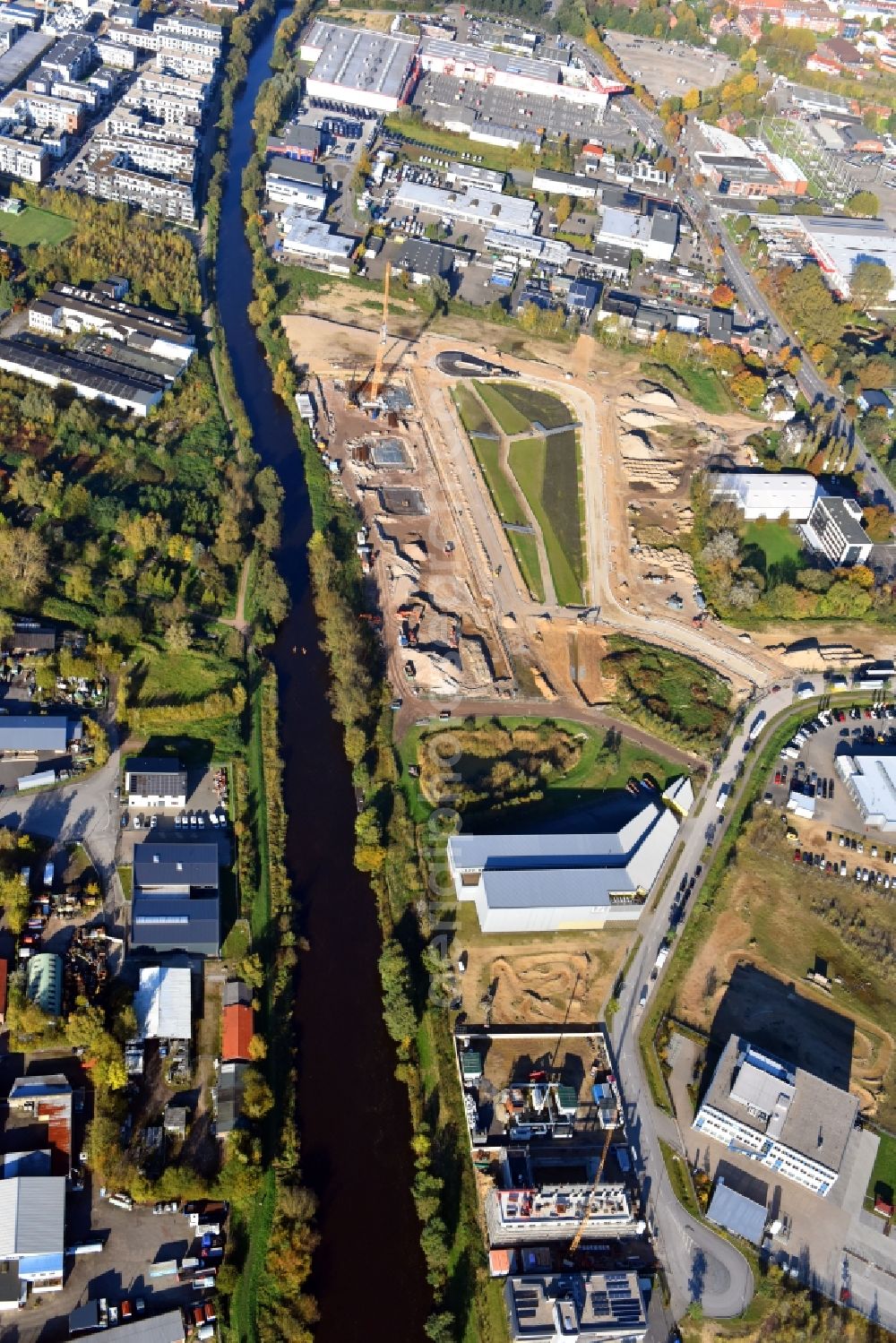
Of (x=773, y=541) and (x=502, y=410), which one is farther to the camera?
(x=502, y=410)

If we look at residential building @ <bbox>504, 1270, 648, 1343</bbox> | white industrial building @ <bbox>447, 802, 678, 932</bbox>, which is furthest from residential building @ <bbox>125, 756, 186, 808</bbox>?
residential building @ <bbox>504, 1270, 648, 1343</bbox>

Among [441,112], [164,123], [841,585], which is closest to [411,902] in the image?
[841,585]

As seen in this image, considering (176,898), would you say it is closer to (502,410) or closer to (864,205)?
(502,410)

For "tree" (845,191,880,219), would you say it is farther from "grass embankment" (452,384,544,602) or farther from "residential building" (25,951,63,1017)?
"residential building" (25,951,63,1017)

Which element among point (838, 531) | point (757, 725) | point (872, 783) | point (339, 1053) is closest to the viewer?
point (339, 1053)

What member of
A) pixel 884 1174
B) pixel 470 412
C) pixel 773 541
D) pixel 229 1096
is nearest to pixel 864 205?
pixel 773 541

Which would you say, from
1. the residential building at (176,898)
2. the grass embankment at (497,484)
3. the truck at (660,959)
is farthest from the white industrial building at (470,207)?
the residential building at (176,898)

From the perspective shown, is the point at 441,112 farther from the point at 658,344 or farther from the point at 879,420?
Result: the point at 879,420
